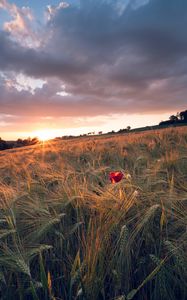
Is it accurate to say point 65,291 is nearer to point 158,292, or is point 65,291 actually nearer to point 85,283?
point 85,283

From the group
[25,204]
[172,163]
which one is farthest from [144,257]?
[172,163]

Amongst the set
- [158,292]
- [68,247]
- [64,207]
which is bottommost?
[158,292]

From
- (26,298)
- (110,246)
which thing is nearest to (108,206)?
(110,246)

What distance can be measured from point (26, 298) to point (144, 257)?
625mm

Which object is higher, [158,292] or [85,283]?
[85,283]

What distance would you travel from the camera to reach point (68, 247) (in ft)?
4.76

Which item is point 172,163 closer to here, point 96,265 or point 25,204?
point 25,204

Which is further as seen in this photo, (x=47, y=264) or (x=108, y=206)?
(x=108, y=206)

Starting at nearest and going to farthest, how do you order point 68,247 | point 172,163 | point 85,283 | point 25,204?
point 85,283 → point 68,247 → point 25,204 → point 172,163

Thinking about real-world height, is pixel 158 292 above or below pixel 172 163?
below

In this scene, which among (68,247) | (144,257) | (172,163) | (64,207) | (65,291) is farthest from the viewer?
(172,163)

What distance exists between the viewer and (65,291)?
3.86 feet

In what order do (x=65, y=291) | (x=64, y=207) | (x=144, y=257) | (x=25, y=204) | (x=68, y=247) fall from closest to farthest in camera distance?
(x=65, y=291), (x=144, y=257), (x=68, y=247), (x=64, y=207), (x=25, y=204)

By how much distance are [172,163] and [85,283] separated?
228 cm
